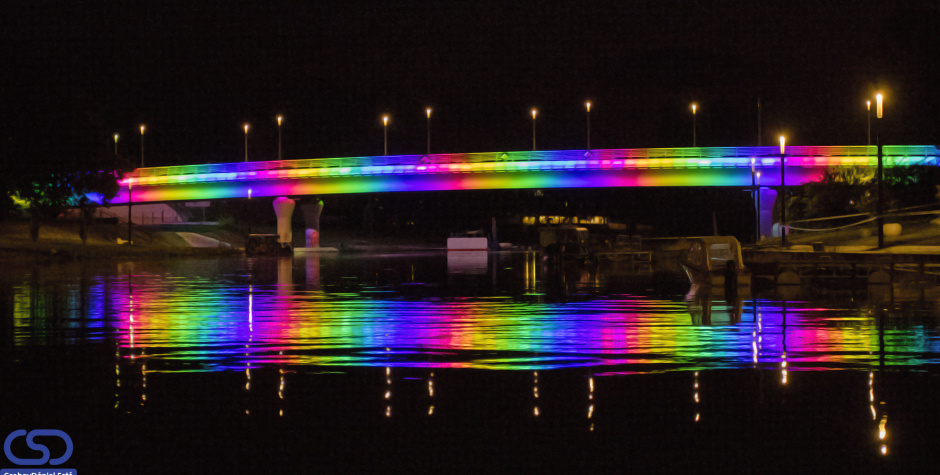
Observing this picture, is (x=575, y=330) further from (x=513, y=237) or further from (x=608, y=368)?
(x=513, y=237)

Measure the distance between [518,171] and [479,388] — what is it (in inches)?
2655

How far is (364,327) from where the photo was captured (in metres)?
13.6

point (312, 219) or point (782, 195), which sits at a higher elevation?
point (312, 219)

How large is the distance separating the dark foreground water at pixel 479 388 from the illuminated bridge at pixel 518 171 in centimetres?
5664

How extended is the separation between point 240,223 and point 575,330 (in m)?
116

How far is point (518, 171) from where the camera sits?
75.2 metres

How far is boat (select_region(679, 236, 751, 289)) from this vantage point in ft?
70.8

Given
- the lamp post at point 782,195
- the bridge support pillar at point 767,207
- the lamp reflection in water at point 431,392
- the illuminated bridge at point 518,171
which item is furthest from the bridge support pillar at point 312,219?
the lamp reflection in water at point 431,392

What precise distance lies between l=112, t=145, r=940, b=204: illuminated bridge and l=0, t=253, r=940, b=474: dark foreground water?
5664cm

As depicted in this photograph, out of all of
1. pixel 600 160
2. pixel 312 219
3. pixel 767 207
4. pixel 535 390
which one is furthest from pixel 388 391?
pixel 312 219

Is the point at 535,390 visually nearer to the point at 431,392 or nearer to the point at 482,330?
the point at 431,392

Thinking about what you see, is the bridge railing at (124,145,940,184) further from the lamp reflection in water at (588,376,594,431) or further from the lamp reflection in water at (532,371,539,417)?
the lamp reflection in water at (588,376,594,431)

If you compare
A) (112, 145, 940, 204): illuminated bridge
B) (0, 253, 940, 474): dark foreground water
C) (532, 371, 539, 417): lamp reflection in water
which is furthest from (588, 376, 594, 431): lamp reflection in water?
(112, 145, 940, 204): illuminated bridge

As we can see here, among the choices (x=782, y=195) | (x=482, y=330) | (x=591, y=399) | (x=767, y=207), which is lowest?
(x=591, y=399)
